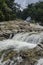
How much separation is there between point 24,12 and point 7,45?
2941 centimetres

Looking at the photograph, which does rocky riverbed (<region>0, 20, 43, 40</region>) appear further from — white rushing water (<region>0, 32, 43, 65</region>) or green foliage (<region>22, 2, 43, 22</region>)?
green foliage (<region>22, 2, 43, 22</region>)

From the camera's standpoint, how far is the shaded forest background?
95.3 feet

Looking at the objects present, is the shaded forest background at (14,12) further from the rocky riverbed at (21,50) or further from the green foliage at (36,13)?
the rocky riverbed at (21,50)

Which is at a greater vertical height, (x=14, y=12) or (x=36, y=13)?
(x=14, y=12)

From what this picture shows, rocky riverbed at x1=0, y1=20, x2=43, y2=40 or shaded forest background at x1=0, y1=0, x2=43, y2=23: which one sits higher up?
rocky riverbed at x1=0, y1=20, x2=43, y2=40

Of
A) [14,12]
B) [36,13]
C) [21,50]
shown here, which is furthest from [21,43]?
[36,13]

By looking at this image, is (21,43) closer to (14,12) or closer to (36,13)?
(14,12)

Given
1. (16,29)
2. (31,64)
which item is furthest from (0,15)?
(31,64)

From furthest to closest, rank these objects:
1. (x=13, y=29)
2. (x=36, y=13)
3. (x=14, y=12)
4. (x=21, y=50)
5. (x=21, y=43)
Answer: (x=36, y=13)
(x=14, y=12)
(x=13, y=29)
(x=21, y=43)
(x=21, y=50)

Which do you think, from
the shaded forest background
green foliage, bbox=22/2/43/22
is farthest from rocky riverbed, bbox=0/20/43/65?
green foliage, bbox=22/2/43/22

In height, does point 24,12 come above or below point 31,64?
below

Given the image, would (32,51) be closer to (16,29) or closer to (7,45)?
(7,45)

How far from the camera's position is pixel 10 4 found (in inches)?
1373

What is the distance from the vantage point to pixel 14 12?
35875 millimetres
